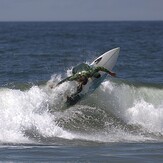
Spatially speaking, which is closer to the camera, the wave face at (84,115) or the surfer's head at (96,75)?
the wave face at (84,115)

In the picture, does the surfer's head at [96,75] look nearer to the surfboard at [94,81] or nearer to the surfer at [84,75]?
the surfer at [84,75]

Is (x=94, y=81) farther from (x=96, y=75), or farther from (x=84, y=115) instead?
(x=84, y=115)

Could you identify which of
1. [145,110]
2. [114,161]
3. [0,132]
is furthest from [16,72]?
[114,161]

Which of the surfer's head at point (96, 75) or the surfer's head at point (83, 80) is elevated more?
the surfer's head at point (96, 75)

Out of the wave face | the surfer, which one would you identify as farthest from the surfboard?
the wave face

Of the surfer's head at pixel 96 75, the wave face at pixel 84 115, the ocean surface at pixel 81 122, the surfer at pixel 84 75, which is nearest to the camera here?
the ocean surface at pixel 81 122

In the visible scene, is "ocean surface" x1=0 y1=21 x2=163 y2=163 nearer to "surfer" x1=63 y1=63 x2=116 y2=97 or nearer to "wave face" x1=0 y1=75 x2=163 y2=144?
"wave face" x1=0 y1=75 x2=163 y2=144

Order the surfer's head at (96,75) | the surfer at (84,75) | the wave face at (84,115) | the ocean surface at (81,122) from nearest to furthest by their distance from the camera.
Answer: the ocean surface at (81,122) → the wave face at (84,115) → the surfer at (84,75) → the surfer's head at (96,75)

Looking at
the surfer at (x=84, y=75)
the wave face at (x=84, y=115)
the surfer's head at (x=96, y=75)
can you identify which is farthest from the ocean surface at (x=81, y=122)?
the surfer's head at (x=96, y=75)

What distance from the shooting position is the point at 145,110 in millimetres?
21312

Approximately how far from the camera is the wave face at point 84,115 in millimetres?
17688

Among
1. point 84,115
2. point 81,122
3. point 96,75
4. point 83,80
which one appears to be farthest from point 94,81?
point 81,122

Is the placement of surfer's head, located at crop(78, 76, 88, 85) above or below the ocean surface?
above

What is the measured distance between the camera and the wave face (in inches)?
696
